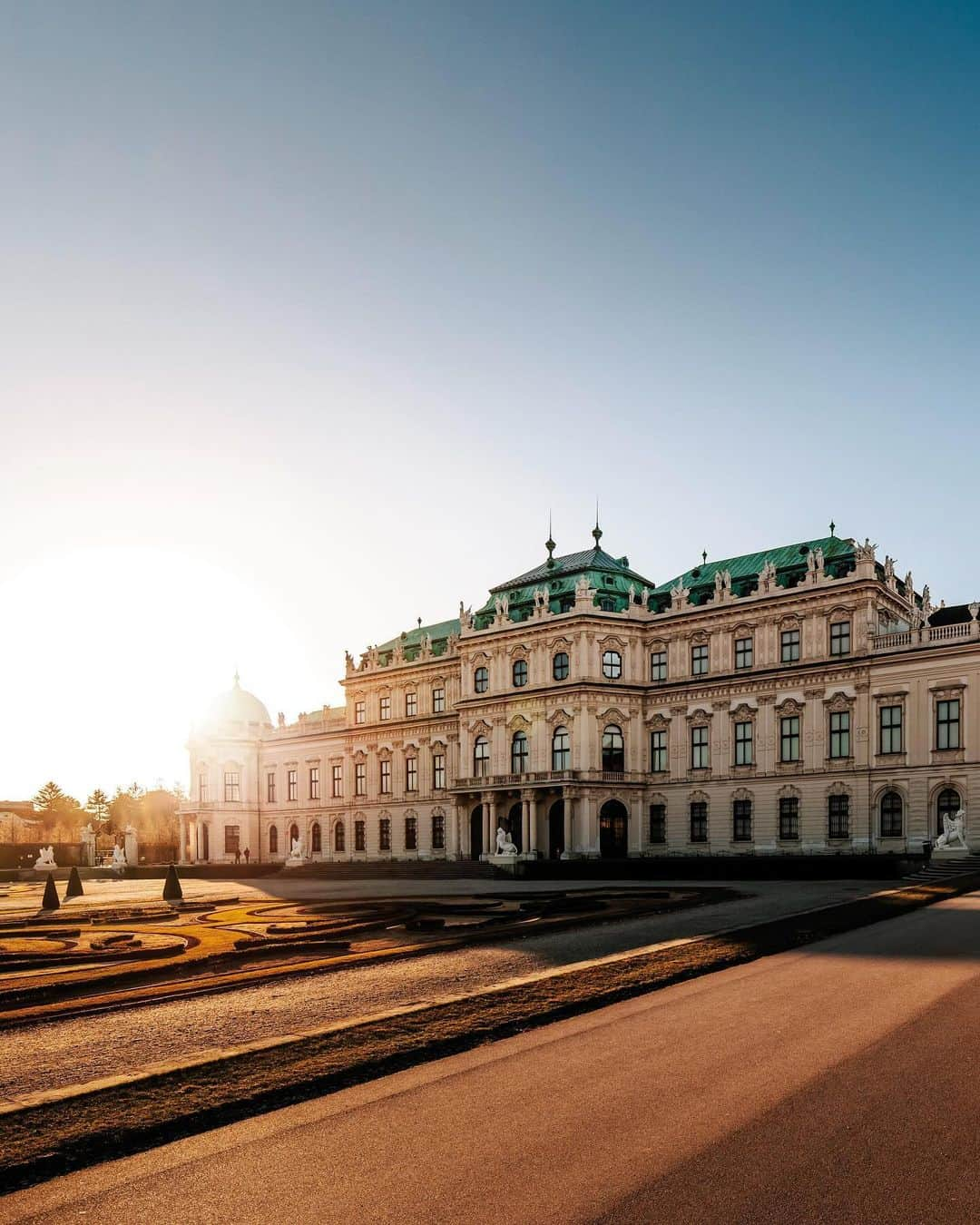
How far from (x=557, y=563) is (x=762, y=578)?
18.0 metres

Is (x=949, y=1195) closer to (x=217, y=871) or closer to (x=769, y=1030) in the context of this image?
(x=769, y=1030)

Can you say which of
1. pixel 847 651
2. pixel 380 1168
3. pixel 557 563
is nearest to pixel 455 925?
pixel 380 1168

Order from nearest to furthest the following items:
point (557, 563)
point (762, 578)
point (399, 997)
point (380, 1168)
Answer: point (380, 1168) → point (399, 997) → point (762, 578) → point (557, 563)

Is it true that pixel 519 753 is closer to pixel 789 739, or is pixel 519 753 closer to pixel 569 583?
pixel 569 583

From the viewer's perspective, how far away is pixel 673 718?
7169 centimetres

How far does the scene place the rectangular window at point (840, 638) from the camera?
63.0m

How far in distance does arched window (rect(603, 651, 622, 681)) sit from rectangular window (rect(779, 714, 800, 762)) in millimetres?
11680

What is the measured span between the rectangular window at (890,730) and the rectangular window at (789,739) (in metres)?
5.13

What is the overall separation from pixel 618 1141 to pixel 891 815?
56442 millimetres

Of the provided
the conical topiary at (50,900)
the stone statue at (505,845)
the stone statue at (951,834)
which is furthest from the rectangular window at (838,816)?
the conical topiary at (50,900)

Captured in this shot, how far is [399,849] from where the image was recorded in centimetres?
8750

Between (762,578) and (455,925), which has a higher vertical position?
(762,578)

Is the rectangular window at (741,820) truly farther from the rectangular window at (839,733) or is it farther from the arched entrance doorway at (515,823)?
the arched entrance doorway at (515,823)

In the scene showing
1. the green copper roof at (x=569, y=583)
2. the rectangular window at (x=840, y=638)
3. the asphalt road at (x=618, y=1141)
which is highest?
the green copper roof at (x=569, y=583)
